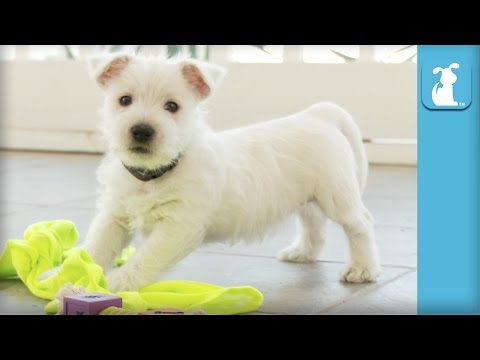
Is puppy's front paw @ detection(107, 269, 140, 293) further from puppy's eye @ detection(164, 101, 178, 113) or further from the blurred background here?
the blurred background

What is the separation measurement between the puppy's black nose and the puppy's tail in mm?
910

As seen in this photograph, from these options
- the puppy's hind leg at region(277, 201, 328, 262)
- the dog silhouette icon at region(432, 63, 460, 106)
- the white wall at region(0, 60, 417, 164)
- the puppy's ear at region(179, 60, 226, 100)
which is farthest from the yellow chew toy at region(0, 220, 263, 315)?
the white wall at region(0, 60, 417, 164)

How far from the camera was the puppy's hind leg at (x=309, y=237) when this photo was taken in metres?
3.58

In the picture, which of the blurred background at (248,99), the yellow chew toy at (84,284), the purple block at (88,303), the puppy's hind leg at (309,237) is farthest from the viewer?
the blurred background at (248,99)

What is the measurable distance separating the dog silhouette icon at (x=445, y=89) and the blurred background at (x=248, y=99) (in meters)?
2.48

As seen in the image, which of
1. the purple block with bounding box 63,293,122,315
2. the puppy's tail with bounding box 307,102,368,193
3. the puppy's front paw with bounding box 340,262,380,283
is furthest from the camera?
the puppy's tail with bounding box 307,102,368,193

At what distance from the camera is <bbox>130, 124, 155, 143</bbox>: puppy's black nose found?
9.15 ft

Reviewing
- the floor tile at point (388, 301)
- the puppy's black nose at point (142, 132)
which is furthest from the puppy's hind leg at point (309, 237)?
the puppy's black nose at point (142, 132)

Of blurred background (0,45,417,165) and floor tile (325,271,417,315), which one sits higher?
blurred background (0,45,417,165)

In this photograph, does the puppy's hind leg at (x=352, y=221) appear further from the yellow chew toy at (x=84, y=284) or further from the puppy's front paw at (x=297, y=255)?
the yellow chew toy at (x=84, y=284)

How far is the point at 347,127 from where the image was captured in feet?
11.5

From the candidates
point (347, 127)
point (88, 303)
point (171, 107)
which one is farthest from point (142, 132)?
point (347, 127)

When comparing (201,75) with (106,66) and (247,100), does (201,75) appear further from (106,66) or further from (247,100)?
(247,100)

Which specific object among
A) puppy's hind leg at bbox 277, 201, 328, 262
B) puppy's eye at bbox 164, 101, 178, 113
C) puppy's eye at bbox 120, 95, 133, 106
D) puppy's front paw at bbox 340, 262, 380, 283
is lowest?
puppy's front paw at bbox 340, 262, 380, 283
